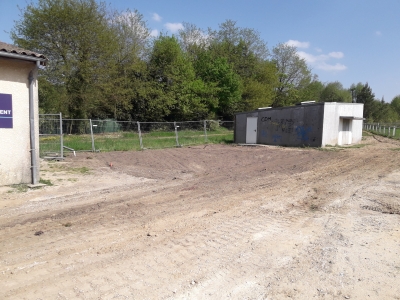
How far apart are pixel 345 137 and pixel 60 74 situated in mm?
23628

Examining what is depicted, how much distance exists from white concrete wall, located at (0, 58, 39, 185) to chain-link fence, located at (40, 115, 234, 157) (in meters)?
5.36

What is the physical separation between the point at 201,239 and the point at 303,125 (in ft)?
61.4

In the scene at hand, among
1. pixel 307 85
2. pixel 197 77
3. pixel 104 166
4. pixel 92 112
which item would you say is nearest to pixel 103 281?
pixel 104 166

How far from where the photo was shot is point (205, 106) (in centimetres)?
3697

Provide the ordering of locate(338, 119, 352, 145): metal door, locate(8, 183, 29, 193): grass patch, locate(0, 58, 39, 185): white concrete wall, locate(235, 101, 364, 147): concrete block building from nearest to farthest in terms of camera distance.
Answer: locate(8, 183, 29, 193): grass patch
locate(0, 58, 39, 185): white concrete wall
locate(235, 101, 364, 147): concrete block building
locate(338, 119, 352, 145): metal door

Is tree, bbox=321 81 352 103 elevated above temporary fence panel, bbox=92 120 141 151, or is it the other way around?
tree, bbox=321 81 352 103

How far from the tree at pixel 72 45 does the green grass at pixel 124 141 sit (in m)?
9.81

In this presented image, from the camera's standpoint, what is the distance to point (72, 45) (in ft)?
83.9

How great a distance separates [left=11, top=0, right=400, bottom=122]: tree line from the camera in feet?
82.2

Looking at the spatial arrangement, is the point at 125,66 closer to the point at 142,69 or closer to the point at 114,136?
the point at 142,69

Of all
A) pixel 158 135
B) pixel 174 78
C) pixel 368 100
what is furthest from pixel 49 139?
pixel 368 100

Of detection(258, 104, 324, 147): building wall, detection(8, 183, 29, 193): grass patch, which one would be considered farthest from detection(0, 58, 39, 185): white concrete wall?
detection(258, 104, 324, 147): building wall

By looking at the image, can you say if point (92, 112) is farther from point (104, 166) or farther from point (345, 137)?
point (345, 137)

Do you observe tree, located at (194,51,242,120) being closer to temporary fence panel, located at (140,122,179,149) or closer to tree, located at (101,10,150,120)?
tree, located at (101,10,150,120)
